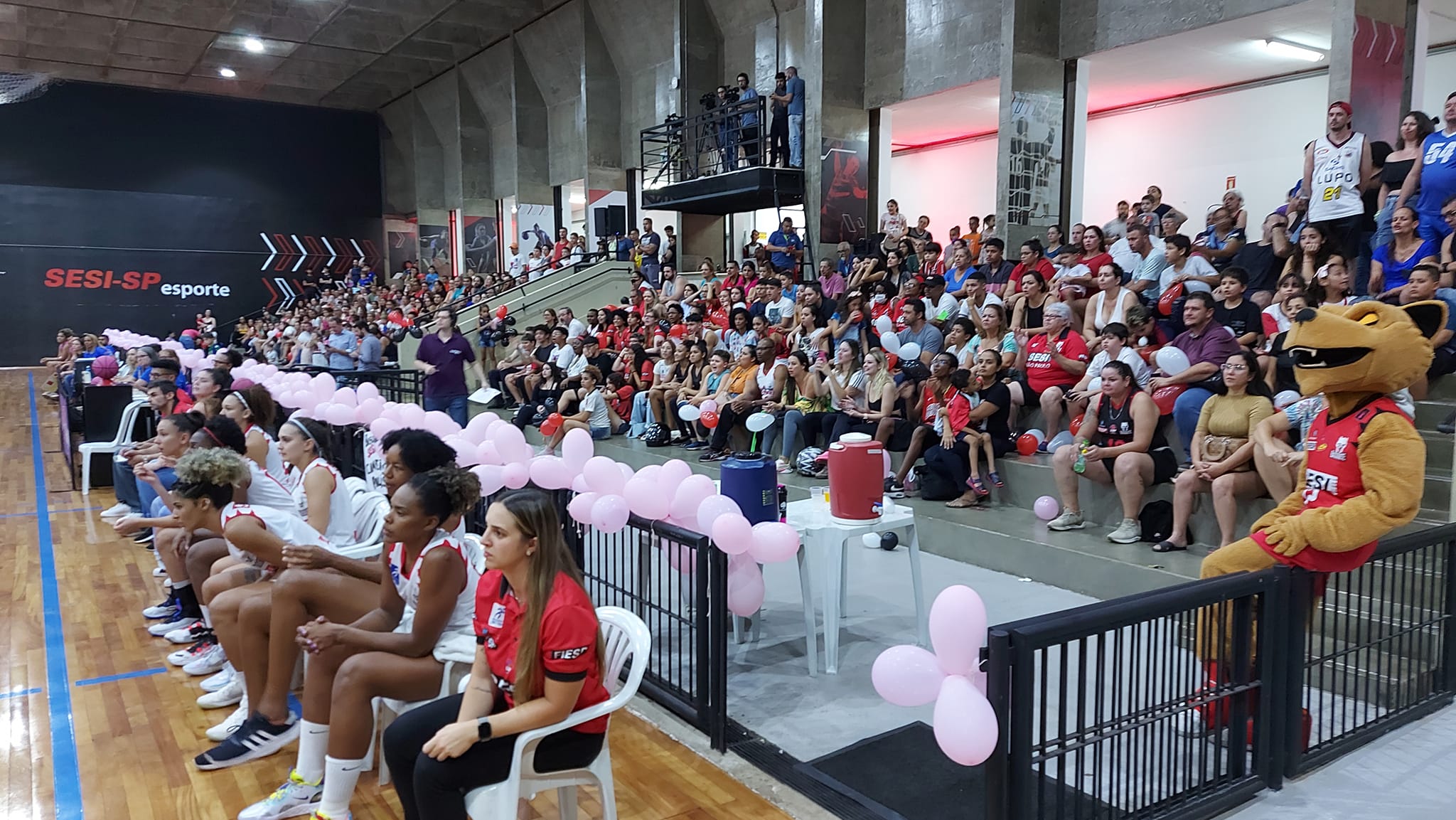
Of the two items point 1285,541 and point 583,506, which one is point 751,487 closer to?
point 583,506

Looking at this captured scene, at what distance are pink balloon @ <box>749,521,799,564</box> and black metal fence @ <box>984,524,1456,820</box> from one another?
103cm

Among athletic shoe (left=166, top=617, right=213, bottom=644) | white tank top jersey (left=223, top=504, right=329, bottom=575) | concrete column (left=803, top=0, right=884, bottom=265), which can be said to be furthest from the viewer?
concrete column (left=803, top=0, right=884, bottom=265)

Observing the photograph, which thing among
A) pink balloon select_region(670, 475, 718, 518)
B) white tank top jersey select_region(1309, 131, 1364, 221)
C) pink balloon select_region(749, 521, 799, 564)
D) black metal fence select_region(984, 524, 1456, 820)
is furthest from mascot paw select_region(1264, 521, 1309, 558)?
white tank top jersey select_region(1309, 131, 1364, 221)

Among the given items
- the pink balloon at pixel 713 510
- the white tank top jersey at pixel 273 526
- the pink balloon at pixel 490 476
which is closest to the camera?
the white tank top jersey at pixel 273 526

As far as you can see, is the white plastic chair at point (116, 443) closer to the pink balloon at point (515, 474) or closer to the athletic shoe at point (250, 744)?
the pink balloon at point (515, 474)

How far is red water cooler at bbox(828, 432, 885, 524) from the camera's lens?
12.9ft

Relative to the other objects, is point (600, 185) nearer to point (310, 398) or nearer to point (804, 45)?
point (804, 45)

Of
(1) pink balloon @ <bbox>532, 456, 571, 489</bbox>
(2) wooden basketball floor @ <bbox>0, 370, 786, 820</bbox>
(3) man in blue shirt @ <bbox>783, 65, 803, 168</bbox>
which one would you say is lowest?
(2) wooden basketball floor @ <bbox>0, 370, 786, 820</bbox>

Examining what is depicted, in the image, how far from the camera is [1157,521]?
5219 mm

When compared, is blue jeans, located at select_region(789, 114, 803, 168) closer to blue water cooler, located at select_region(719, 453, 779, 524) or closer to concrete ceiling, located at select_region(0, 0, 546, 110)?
concrete ceiling, located at select_region(0, 0, 546, 110)

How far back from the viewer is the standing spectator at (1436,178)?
5910 mm

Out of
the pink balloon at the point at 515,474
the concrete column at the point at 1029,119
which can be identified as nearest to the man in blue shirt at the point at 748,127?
the concrete column at the point at 1029,119

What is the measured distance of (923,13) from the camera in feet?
40.1

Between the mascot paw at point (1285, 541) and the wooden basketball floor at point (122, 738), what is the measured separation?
1.80 meters
